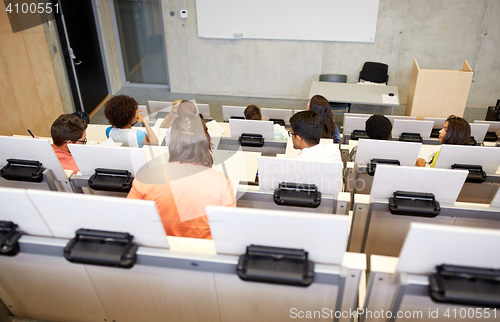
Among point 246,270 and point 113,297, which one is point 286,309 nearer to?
point 246,270

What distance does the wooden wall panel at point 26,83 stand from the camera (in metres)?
3.79

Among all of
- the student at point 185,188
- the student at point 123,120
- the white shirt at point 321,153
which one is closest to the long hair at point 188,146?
the student at point 185,188

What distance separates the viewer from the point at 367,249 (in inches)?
79.7

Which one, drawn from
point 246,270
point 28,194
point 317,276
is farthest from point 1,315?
point 317,276

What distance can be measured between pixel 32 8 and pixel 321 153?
423 centimetres

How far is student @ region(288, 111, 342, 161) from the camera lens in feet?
Answer: 7.64

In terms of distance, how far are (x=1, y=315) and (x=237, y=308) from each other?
116cm

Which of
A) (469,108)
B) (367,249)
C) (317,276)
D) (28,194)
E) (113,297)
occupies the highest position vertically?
(28,194)

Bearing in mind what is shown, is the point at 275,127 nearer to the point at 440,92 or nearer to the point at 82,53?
the point at 440,92

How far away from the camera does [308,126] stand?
7.81 ft

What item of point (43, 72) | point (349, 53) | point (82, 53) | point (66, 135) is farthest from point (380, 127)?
point (82, 53)

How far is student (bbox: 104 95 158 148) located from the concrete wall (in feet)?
13.0

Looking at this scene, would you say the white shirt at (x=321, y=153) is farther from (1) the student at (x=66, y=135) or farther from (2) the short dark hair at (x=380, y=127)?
(1) the student at (x=66, y=135)

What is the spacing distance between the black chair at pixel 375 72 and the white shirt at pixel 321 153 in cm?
415
